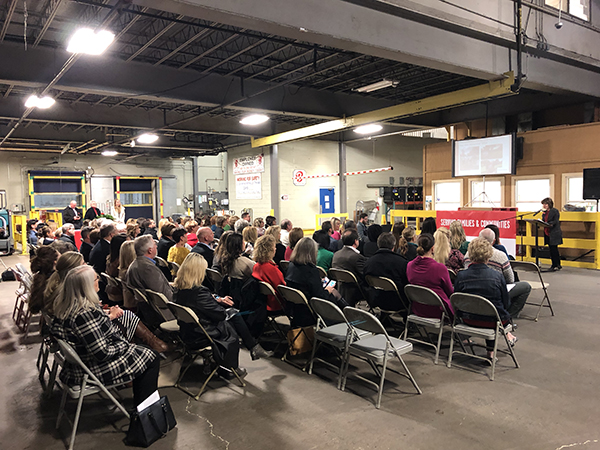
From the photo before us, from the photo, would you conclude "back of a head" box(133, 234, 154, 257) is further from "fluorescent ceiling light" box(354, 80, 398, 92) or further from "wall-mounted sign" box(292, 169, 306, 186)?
"wall-mounted sign" box(292, 169, 306, 186)

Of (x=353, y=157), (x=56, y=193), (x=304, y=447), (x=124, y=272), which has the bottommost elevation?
(x=304, y=447)

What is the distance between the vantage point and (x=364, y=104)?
35.8 ft

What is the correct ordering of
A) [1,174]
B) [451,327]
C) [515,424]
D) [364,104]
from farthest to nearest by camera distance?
[1,174] → [364,104] → [451,327] → [515,424]

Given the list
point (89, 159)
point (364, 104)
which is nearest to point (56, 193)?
point (89, 159)

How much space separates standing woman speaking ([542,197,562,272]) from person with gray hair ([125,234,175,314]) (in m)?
7.54

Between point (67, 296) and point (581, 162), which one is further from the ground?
point (581, 162)

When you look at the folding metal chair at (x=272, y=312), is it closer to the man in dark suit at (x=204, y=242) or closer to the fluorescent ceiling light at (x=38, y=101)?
the man in dark suit at (x=204, y=242)

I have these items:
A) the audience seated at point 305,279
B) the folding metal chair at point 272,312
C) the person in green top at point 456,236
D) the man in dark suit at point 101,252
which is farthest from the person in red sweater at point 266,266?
the man in dark suit at point 101,252

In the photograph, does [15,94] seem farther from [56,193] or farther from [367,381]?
[367,381]

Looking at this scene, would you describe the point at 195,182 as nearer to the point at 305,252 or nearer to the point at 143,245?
the point at 143,245

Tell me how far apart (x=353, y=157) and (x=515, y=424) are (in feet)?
46.8

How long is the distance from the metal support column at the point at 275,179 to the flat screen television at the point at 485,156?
5929 millimetres

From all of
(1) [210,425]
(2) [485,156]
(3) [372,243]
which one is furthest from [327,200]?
(1) [210,425]

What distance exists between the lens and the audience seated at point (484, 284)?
356 cm
